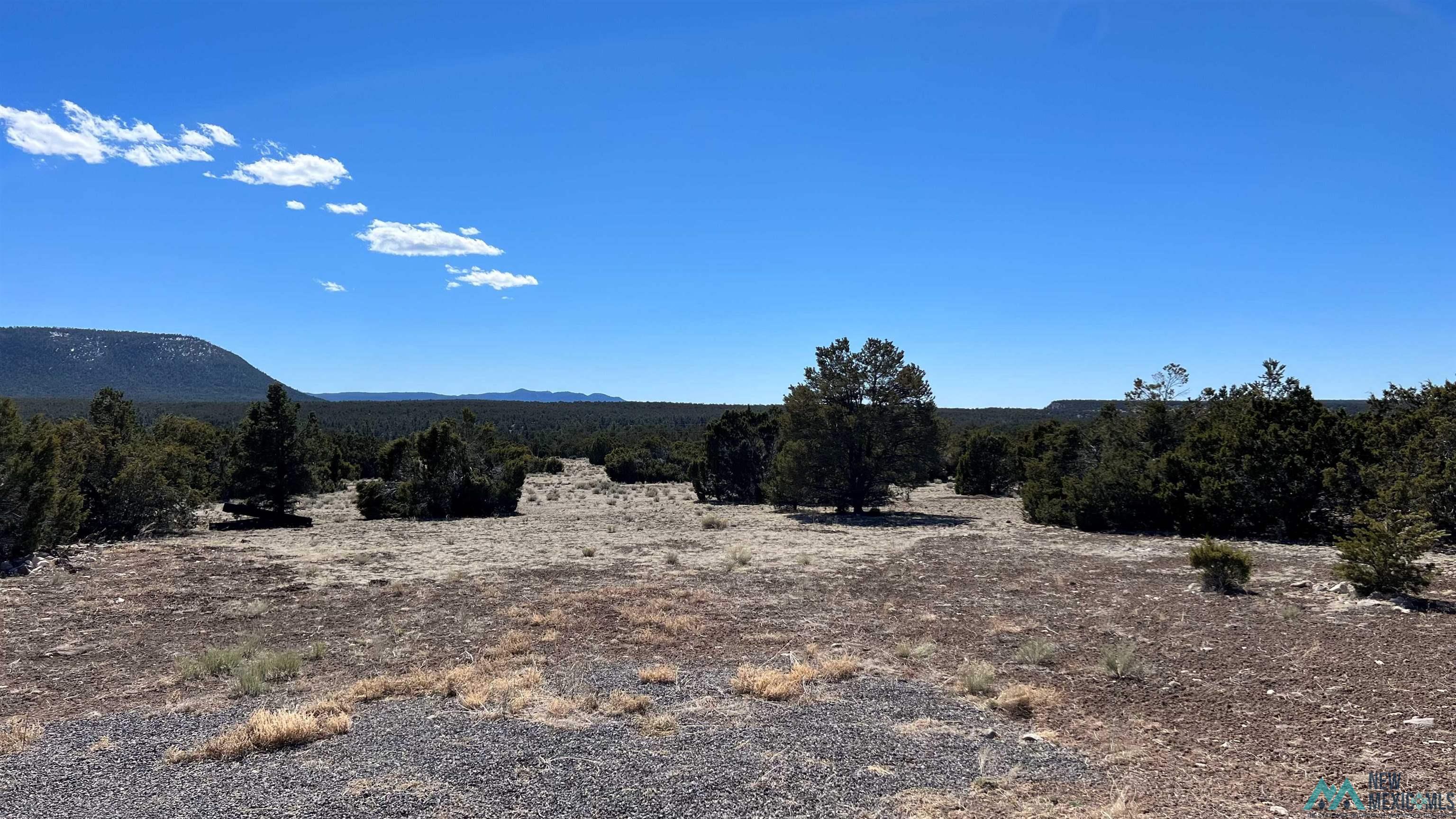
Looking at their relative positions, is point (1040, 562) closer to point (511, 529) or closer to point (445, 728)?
point (445, 728)

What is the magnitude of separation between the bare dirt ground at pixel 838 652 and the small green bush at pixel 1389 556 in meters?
0.41

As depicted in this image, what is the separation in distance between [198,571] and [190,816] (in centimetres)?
1200

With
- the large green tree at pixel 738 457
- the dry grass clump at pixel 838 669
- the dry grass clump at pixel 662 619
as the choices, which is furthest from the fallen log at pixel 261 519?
the dry grass clump at pixel 838 669

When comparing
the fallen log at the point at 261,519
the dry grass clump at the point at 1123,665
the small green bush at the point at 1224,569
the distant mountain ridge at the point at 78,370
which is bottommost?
the fallen log at the point at 261,519

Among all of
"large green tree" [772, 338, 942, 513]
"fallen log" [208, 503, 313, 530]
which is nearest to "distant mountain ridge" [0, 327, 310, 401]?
"fallen log" [208, 503, 313, 530]

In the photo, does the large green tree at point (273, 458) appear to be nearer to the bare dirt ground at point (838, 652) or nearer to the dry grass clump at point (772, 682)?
the bare dirt ground at point (838, 652)

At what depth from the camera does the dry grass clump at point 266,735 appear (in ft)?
19.3

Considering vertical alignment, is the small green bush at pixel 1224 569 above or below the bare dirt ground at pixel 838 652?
above

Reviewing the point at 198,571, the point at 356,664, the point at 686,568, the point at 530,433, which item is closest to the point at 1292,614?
the point at 686,568

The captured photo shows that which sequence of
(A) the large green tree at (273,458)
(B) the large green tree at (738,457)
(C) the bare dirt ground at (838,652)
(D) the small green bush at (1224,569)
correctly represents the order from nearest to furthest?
(C) the bare dirt ground at (838,652) → (D) the small green bush at (1224,569) → (A) the large green tree at (273,458) → (B) the large green tree at (738,457)

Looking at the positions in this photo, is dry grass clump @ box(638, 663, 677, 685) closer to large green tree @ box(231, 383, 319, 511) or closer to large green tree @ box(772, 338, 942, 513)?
large green tree @ box(772, 338, 942, 513)

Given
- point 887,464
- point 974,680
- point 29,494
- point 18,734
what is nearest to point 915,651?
point 974,680

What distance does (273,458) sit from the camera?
27375mm

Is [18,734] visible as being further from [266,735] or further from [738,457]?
A: [738,457]
